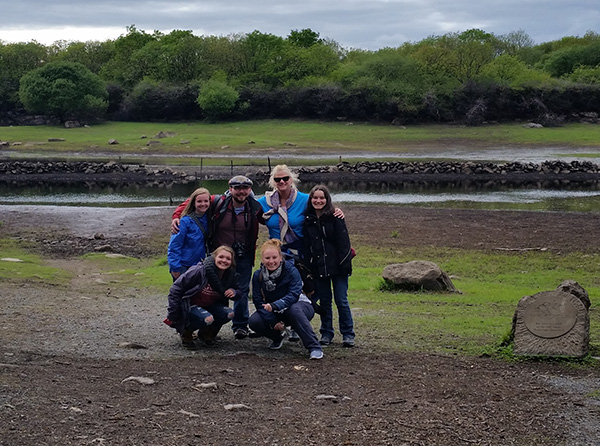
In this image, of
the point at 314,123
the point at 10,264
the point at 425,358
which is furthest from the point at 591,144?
the point at 425,358

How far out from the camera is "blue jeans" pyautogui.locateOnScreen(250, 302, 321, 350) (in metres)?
9.81

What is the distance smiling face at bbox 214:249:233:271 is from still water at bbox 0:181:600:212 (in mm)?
26345

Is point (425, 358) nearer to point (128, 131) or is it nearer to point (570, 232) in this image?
point (570, 232)

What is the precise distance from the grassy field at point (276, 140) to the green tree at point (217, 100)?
3.40 metres

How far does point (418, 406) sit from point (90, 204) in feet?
104

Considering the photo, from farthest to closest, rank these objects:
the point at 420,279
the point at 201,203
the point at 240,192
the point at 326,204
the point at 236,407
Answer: the point at 420,279 → the point at 201,203 → the point at 240,192 → the point at 326,204 → the point at 236,407

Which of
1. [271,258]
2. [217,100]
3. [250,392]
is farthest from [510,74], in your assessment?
[250,392]

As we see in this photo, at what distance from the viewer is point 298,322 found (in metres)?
9.80

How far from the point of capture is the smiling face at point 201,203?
10242mm

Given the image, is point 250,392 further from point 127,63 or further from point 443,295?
point 127,63

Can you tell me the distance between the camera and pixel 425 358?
389 inches

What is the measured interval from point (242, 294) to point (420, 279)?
6253 millimetres

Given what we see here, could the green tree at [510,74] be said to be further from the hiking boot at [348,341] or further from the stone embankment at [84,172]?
the hiking boot at [348,341]

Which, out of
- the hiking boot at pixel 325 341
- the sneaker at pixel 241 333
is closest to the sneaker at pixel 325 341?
the hiking boot at pixel 325 341
